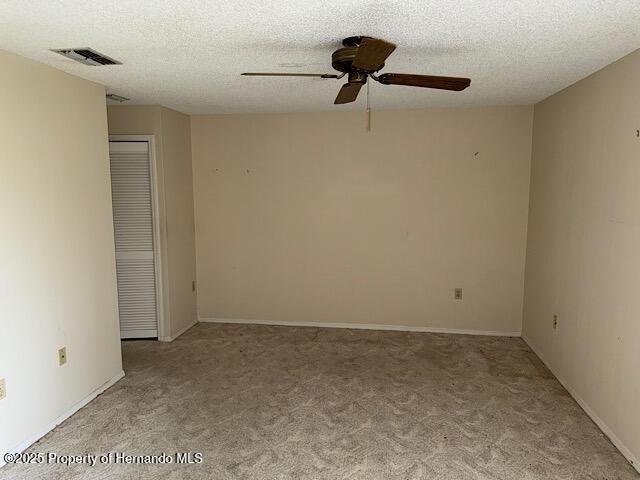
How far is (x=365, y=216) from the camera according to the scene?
480 cm

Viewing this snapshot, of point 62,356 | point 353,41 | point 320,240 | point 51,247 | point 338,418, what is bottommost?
point 338,418

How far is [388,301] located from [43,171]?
3.34 m

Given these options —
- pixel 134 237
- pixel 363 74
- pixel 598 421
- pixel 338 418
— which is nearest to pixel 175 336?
pixel 134 237

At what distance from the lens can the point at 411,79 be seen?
2.25m

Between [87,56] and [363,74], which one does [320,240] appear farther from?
[87,56]

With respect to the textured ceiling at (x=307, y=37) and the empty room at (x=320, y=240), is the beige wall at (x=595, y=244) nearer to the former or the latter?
the empty room at (x=320, y=240)

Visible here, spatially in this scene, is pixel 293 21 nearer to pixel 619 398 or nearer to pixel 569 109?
pixel 569 109

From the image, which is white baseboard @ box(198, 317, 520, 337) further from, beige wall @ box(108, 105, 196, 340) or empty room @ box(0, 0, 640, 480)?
beige wall @ box(108, 105, 196, 340)

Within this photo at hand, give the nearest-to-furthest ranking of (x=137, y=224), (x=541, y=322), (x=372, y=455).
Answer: (x=372, y=455) < (x=541, y=322) < (x=137, y=224)

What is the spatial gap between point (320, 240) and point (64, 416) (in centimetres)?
277

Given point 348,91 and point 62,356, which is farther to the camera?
point 62,356

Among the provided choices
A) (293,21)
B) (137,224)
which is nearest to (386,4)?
(293,21)

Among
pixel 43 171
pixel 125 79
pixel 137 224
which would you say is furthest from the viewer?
pixel 137 224

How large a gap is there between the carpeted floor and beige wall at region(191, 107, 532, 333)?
2.16 feet
